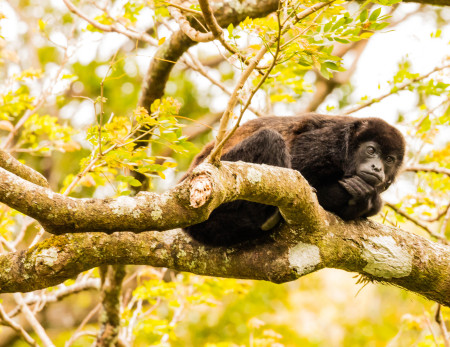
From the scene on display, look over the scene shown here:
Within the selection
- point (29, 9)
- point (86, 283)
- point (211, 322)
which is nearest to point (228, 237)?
point (86, 283)

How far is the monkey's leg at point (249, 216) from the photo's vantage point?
363cm

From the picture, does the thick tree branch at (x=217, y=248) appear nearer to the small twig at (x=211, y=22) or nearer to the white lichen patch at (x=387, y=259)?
the white lichen patch at (x=387, y=259)

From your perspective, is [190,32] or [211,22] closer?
[211,22]

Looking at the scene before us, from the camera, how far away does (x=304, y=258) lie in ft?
11.4

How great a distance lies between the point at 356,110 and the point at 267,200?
3620 mm

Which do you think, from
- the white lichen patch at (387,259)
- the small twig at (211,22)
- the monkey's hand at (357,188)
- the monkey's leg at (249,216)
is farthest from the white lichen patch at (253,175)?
the monkey's hand at (357,188)

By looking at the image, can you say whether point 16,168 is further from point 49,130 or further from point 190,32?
point 49,130

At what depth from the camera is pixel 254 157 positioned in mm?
3789

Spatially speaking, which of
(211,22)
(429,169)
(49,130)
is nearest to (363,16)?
(211,22)

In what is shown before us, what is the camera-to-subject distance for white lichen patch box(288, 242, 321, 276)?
3430 millimetres

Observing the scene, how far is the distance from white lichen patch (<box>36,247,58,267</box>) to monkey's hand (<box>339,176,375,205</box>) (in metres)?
2.29

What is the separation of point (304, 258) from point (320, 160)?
114 centimetres

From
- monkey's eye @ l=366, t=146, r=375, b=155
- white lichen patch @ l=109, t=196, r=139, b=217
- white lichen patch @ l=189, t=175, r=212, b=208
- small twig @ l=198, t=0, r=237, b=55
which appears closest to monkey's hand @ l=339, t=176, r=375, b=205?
monkey's eye @ l=366, t=146, r=375, b=155

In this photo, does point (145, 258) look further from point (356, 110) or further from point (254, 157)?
point (356, 110)
